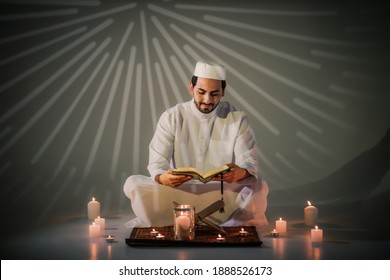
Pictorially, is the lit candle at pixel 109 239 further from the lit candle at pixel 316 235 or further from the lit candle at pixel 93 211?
the lit candle at pixel 316 235

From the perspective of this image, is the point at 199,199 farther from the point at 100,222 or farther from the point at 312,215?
the point at 312,215

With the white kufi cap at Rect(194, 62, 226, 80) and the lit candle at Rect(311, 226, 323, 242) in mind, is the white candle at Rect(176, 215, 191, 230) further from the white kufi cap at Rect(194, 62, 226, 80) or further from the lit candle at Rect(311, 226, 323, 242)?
the white kufi cap at Rect(194, 62, 226, 80)

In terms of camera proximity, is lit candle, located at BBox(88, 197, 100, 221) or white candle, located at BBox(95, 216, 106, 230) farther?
lit candle, located at BBox(88, 197, 100, 221)

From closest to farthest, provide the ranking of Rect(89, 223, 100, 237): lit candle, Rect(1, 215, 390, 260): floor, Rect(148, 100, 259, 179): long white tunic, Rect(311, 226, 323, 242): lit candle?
Rect(1, 215, 390, 260): floor < Rect(311, 226, 323, 242): lit candle < Rect(89, 223, 100, 237): lit candle < Rect(148, 100, 259, 179): long white tunic

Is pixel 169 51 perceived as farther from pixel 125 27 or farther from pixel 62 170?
pixel 62 170

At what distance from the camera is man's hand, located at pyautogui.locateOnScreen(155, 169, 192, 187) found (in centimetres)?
660

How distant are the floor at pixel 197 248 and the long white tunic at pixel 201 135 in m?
0.65

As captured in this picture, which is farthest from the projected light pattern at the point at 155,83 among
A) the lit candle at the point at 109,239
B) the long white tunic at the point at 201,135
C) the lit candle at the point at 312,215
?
the lit candle at the point at 109,239

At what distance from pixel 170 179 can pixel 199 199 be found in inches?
12.0

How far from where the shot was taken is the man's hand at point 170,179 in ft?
21.6

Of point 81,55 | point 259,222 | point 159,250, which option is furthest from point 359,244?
point 81,55

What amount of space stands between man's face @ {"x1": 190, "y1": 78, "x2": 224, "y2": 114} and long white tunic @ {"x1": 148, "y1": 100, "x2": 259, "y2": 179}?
82mm

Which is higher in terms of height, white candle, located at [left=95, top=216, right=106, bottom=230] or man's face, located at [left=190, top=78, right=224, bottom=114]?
man's face, located at [left=190, top=78, right=224, bottom=114]

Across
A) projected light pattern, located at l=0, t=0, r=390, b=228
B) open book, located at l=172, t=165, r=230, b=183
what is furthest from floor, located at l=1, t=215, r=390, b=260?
projected light pattern, located at l=0, t=0, r=390, b=228
